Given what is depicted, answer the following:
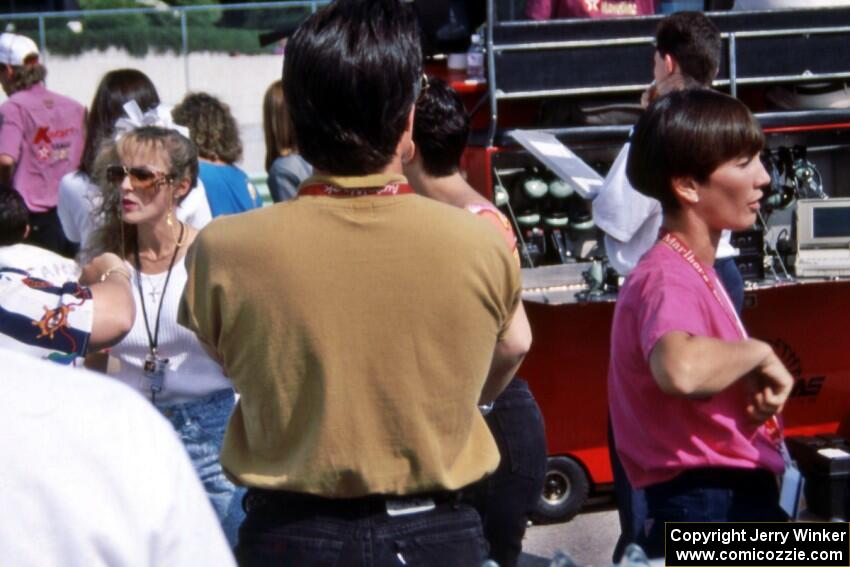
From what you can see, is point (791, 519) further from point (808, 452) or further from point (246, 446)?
point (808, 452)

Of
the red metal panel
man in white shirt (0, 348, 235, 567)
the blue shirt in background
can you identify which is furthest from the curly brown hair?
man in white shirt (0, 348, 235, 567)

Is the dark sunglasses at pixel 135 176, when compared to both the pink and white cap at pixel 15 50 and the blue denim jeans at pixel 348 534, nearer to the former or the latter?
the blue denim jeans at pixel 348 534

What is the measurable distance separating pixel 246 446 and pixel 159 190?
1618 millimetres

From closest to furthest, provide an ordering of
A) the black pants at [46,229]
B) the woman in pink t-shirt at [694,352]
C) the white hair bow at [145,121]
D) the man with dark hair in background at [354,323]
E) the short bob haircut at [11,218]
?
the man with dark hair in background at [354,323] < the woman in pink t-shirt at [694,352] < the short bob haircut at [11,218] < the white hair bow at [145,121] < the black pants at [46,229]

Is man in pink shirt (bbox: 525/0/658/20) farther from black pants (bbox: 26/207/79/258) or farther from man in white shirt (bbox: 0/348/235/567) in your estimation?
man in white shirt (bbox: 0/348/235/567)

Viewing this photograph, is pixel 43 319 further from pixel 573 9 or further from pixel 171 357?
pixel 573 9

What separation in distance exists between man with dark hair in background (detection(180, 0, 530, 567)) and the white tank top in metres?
1.31

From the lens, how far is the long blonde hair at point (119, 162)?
12.3ft

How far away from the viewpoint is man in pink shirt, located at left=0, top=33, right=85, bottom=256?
7.48 meters

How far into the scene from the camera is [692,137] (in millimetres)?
2781

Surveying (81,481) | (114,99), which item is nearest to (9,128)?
(114,99)

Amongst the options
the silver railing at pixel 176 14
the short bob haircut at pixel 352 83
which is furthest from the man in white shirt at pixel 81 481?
the silver railing at pixel 176 14

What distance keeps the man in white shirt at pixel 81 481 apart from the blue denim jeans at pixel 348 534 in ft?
3.58

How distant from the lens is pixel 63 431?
1075mm
